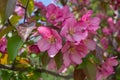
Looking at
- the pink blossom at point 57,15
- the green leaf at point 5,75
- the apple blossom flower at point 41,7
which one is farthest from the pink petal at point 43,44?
the apple blossom flower at point 41,7

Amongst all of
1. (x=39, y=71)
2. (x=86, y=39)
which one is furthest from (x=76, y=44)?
(x=39, y=71)

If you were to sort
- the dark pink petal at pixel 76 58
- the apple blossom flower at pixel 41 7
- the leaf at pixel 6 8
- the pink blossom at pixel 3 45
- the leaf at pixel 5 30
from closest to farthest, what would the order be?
the leaf at pixel 6 8
the leaf at pixel 5 30
the dark pink petal at pixel 76 58
the pink blossom at pixel 3 45
the apple blossom flower at pixel 41 7

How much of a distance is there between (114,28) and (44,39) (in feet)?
6.85

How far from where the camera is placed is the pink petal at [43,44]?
1379 mm

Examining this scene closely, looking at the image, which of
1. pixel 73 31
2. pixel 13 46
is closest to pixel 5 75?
pixel 13 46

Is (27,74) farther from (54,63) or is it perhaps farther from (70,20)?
(70,20)

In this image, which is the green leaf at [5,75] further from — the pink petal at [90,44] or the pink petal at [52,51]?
the pink petal at [90,44]

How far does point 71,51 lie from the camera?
144 centimetres

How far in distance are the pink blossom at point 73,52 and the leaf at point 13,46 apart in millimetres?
171

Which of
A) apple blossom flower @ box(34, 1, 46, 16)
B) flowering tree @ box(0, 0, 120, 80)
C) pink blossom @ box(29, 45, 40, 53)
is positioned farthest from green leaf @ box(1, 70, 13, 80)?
apple blossom flower @ box(34, 1, 46, 16)

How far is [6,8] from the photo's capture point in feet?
3.82

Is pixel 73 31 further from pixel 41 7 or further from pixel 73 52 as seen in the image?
pixel 41 7

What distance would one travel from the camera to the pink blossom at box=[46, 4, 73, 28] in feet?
4.92

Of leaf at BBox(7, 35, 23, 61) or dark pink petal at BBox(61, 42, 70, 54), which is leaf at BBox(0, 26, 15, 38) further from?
dark pink petal at BBox(61, 42, 70, 54)
